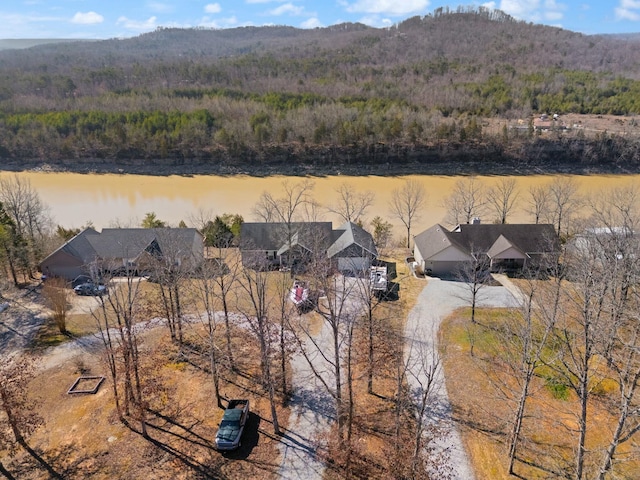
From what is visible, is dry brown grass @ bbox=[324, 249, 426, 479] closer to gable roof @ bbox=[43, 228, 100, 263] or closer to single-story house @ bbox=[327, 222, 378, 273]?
single-story house @ bbox=[327, 222, 378, 273]

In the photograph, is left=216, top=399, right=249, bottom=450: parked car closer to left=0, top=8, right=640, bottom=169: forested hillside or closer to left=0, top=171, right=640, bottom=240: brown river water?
left=0, top=171, right=640, bottom=240: brown river water

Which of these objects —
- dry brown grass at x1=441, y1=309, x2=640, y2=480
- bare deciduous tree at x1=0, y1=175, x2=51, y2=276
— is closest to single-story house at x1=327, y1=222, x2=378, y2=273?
dry brown grass at x1=441, y1=309, x2=640, y2=480

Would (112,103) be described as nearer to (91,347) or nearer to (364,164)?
(364,164)

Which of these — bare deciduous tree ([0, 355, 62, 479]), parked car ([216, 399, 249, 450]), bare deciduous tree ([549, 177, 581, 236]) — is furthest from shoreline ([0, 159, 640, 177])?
parked car ([216, 399, 249, 450])

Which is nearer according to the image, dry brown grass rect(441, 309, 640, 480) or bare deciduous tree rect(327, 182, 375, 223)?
dry brown grass rect(441, 309, 640, 480)

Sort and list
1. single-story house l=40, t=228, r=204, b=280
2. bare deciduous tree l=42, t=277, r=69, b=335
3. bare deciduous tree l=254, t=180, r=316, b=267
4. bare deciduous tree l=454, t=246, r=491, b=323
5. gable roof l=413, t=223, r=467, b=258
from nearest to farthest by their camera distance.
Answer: bare deciduous tree l=42, t=277, r=69, b=335 < bare deciduous tree l=454, t=246, r=491, b=323 < single-story house l=40, t=228, r=204, b=280 < gable roof l=413, t=223, r=467, b=258 < bare deciduous tree l=254, t=180, r=316, b=267

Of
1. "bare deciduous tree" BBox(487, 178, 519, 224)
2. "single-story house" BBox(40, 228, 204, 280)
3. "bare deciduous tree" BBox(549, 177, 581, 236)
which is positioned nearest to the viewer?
"single-story house" BBox(40, 228, 204, 280)

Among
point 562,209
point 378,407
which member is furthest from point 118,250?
point 562,209

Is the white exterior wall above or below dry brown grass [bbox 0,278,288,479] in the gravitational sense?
Result: above

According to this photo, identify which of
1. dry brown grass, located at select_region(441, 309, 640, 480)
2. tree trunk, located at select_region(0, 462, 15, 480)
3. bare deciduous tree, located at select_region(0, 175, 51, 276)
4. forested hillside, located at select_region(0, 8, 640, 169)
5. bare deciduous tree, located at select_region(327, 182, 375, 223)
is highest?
forested hillside, located at select_region(0, 8, 640, 169)
